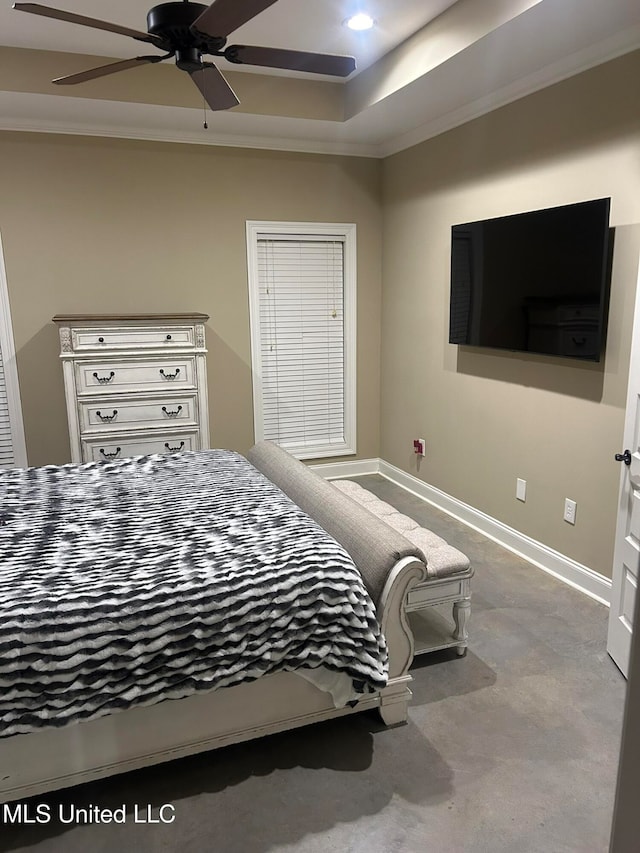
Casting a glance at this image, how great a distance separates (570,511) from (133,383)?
2.70 m

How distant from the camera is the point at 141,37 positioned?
2.10 meters

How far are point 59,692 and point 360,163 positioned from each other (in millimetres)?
4331

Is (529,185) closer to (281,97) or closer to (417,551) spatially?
(281,97)

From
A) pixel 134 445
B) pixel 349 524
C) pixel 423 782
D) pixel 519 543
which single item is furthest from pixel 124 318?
pixel 423 782

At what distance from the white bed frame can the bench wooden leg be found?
498 mm

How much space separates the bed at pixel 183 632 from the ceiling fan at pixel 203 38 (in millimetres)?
1650

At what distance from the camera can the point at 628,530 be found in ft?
8.08

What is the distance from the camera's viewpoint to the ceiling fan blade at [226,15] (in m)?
1.72

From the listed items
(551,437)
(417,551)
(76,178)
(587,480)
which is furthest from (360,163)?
(417,551)

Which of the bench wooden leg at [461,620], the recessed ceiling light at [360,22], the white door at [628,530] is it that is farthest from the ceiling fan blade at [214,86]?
the bench wooden leg at [461,620]

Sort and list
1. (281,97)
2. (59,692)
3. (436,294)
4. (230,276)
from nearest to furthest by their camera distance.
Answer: (59,692)
(281,97)
(436,294)
(230,276)

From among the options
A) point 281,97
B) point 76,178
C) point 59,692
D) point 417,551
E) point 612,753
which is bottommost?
point 612,753

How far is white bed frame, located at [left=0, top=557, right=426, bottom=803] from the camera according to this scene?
1759 mm

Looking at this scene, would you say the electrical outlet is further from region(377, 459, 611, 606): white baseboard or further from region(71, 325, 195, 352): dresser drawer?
region(71, 325, 195, 352): dresser drawer
